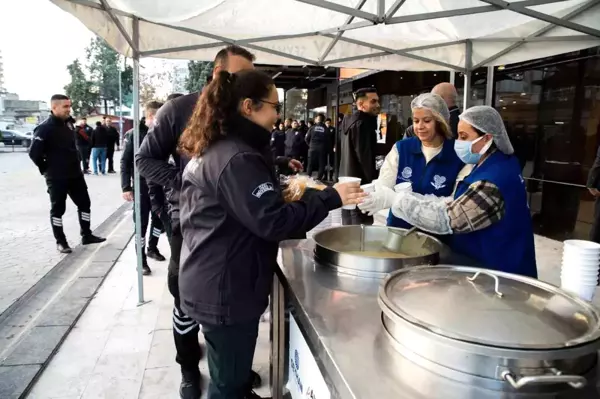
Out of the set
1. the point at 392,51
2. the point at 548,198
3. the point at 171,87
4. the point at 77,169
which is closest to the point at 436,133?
the point at 392,51

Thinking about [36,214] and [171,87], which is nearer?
[36,214]

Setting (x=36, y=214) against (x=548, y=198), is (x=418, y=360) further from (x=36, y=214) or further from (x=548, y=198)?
(x=36, y=214)

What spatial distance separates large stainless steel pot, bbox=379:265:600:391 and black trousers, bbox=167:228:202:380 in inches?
56.1

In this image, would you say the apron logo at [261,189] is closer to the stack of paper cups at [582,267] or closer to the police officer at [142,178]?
the stack of paper cups at [582,267]

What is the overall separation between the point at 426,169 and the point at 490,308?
1365mm

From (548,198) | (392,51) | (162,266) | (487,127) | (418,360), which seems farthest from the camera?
(548,198)

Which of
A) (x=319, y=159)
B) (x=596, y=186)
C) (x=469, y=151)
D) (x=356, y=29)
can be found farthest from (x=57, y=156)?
(x=319, y=159)

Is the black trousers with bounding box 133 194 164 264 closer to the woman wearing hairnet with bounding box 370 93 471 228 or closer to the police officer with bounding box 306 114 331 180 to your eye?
the woman wearing hairnet with bounding box 370 93 471 228

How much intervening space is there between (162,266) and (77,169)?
1.84 metres

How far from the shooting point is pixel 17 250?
5535 mm

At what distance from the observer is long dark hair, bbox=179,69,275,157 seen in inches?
61.2

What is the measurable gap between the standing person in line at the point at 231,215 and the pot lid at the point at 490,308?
0.44 metres

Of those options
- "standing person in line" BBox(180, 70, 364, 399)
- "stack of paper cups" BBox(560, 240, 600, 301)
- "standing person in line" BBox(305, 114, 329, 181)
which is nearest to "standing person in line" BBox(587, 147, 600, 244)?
"stack of paper cups" BBox(560, 240, 600, 301)

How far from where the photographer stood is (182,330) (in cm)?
238
